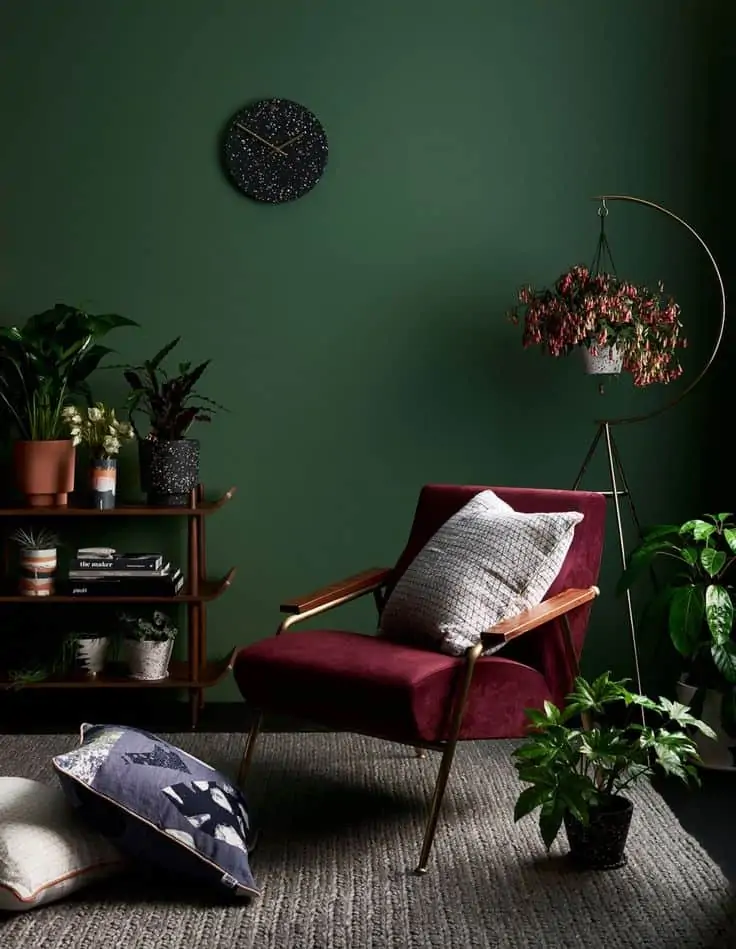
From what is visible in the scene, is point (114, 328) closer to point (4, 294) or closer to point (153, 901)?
point (4, 294)

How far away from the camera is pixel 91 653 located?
362 cm

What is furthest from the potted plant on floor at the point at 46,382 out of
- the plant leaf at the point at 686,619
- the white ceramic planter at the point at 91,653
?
the plant leaf at the point at 686,619

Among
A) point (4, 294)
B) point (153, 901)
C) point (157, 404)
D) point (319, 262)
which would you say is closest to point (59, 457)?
point (157, 404)

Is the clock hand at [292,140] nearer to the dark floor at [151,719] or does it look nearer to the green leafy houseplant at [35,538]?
the green leafy houseplant at [35,538]

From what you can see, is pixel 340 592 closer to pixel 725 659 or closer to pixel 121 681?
pixel 121 681

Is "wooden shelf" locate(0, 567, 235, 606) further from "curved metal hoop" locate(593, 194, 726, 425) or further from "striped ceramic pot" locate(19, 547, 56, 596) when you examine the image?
"curved metal hoop" locate(593, 194, 726, 425)

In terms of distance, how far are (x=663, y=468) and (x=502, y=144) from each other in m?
1.24

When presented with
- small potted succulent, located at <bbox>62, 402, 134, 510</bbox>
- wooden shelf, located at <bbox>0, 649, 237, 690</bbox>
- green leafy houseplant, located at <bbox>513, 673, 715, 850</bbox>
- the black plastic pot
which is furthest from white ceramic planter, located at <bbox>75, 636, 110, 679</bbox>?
the black plastic pot

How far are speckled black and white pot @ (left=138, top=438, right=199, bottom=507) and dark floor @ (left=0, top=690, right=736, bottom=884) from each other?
712 mm

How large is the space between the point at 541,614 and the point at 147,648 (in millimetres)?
1407

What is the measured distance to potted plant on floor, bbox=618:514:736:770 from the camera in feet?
10.2

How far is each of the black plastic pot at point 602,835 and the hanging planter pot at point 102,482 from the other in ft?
5.88

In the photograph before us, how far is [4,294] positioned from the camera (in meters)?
3.85

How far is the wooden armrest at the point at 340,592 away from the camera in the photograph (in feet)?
9.64
